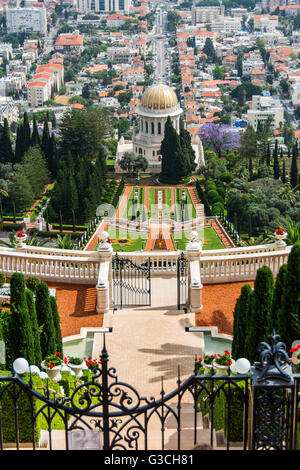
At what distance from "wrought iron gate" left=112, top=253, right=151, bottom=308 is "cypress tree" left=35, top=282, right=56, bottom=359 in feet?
17.6

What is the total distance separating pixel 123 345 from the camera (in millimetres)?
22438

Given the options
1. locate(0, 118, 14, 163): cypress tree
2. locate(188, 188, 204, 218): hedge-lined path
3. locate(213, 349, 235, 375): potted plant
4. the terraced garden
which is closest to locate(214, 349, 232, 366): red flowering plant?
locate(213, 349, 235, 375): potted plant

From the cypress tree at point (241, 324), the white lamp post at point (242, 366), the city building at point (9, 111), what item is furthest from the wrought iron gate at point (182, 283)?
the city building at point (9, 111)

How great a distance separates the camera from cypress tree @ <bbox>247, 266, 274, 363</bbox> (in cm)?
1892

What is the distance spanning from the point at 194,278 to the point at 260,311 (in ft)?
20.6

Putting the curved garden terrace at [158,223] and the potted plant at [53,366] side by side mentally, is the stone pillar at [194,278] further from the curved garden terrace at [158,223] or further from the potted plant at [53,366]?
the curved garden terrace at [158,223]

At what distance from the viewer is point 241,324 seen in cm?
2055

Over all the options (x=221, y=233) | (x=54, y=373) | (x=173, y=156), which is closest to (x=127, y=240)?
(x=221, y=233)

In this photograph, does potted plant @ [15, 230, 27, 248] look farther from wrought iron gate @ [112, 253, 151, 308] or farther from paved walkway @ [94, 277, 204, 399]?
paved walkway @ [94, 277, 204, 399]

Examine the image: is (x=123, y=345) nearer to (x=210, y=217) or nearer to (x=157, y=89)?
(x=210, y=217)
